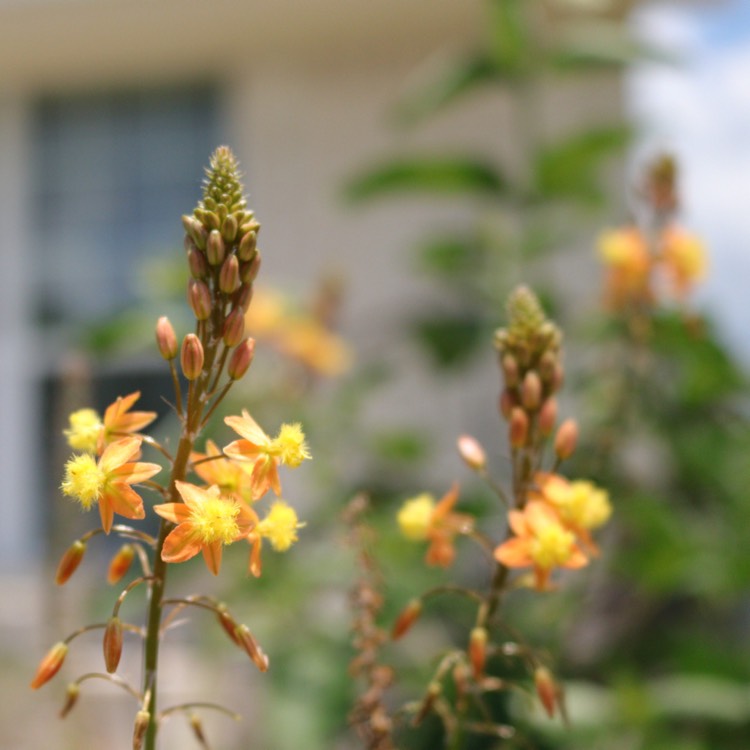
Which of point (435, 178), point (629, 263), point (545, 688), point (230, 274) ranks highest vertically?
point (435, 178)

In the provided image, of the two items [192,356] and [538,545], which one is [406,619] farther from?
[192,356]

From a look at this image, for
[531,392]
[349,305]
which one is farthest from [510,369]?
[349,305]

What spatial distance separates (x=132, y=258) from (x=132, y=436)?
659 cm

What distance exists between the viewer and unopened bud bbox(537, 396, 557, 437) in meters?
0.98

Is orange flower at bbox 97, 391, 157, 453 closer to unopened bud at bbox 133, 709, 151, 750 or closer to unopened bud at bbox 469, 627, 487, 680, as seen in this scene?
unopened bud at bbox 133, 709, 151, 750

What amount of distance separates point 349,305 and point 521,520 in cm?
557

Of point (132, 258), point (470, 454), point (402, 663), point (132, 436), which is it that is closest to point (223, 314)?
point (132, 436)

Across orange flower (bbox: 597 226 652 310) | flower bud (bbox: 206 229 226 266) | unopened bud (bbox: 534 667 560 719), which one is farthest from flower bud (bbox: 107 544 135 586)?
orange flower (bbox: 597 226 652 310)

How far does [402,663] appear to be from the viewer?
2.27 m

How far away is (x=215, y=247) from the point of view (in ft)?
2.55

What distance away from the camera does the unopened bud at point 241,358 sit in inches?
31.1

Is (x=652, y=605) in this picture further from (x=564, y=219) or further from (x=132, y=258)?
(x=132, y=258)

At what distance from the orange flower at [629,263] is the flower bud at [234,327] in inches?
53.8

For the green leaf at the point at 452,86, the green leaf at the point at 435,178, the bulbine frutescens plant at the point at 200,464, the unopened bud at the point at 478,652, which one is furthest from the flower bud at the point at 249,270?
the green leaf at the point at 452,86
